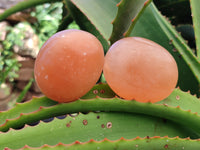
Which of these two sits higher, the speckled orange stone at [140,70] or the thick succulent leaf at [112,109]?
the speckled orange stone at [140,70]

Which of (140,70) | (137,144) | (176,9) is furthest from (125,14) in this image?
(176,9)

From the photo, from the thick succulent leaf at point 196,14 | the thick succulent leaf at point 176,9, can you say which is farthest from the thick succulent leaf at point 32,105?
the thick succulent leaf at point 176,9

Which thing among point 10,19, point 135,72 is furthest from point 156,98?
point 10,19

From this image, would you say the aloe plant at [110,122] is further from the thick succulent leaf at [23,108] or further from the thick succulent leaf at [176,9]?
the thick succulent leaf at [176,9]

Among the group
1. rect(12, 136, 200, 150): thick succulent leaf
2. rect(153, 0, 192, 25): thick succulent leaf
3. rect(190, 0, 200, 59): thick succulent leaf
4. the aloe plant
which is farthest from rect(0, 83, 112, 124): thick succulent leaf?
rect(153, 0, 192, 25): thick succulent leaf

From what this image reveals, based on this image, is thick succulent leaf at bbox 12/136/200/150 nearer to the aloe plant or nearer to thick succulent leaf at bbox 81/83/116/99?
the aloe plant

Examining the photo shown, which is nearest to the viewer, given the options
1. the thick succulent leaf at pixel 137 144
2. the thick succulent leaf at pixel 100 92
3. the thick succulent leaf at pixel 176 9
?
the thick succulent leaf at pixel 137 144

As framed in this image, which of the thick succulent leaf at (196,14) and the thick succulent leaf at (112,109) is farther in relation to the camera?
the thick succulent leaf at (196,14)
